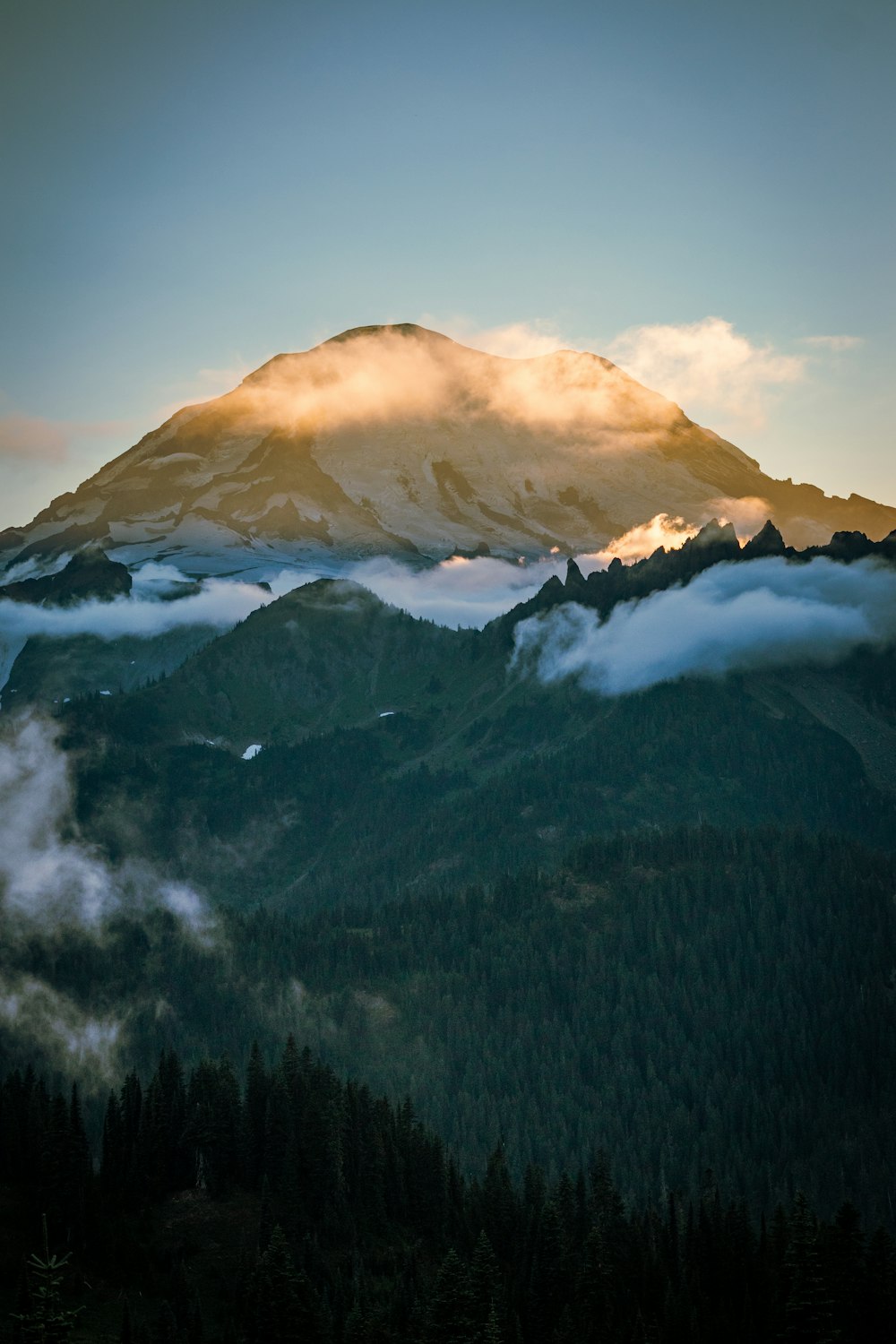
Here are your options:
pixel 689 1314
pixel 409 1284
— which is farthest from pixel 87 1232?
pixel 689 1314

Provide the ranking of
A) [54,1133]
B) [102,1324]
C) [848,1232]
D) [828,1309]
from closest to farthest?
[828,1309], [102,1324], [848,1232], [54,1133]

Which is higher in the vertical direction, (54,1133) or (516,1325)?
(54,1133)

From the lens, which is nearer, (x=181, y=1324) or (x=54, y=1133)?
(x=181, y=1324)

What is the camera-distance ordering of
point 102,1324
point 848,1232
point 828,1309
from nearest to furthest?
point 828,1309 → point 102,1324 → point 848,1232

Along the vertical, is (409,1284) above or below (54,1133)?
below

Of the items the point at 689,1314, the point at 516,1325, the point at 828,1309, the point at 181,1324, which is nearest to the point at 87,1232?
the point at 181,1324

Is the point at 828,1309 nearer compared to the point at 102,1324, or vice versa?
the point at 828,1309

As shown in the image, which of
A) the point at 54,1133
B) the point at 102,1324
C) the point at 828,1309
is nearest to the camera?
the point at 828,1309

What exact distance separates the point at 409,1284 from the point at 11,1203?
45.2 meters

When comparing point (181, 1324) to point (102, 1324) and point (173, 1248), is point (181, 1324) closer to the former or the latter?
point (102, 1324)

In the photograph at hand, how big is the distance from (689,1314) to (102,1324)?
199ft

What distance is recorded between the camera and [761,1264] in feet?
644

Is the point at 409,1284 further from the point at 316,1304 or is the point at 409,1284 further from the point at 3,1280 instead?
the point at 3,1280

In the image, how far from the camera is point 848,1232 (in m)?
180
